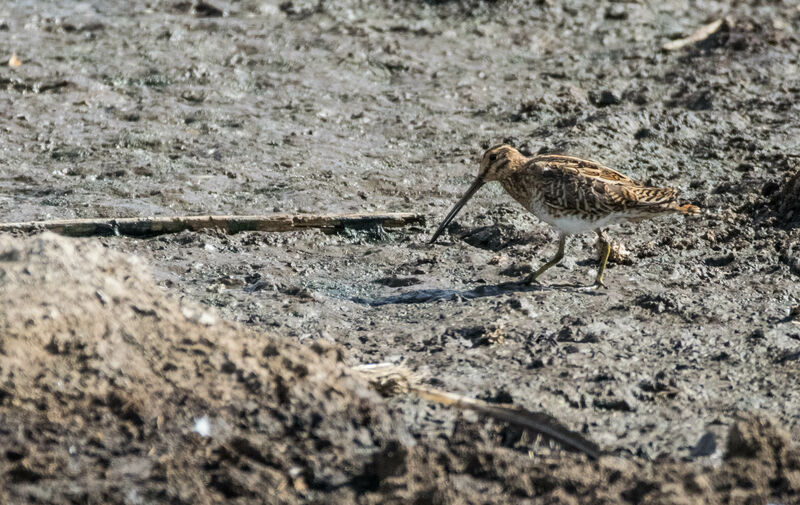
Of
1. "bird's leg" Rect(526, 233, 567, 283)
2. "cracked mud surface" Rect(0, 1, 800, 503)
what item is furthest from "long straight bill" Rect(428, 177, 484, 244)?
"bird's leg" Rect(526, 233, 567, 283)

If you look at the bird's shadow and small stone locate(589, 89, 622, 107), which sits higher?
small stone locate(589, 89, 622, 107)

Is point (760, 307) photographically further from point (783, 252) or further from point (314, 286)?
point (314, 286)

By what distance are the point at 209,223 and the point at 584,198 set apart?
Result: 257 cm

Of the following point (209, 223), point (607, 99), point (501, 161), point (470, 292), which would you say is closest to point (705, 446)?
point (470, 292)

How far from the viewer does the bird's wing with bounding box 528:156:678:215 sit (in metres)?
5.97

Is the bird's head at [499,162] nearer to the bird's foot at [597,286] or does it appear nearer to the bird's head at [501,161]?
the bird's head at [501,161]

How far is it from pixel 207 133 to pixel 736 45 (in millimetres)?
6045

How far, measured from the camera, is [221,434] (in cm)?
386

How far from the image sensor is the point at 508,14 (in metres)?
12.1

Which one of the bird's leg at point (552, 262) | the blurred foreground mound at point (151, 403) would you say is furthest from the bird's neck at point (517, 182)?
the blurred foreground mound at point (151, 403)

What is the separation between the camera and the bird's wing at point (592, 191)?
5.97 m

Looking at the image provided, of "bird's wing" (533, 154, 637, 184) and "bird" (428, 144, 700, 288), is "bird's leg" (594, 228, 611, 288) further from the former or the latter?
"bird's wing" (533, 154, 637, 184)

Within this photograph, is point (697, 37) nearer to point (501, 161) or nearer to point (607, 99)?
point (607, 99)

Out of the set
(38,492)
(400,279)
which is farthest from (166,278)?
(38,492)
